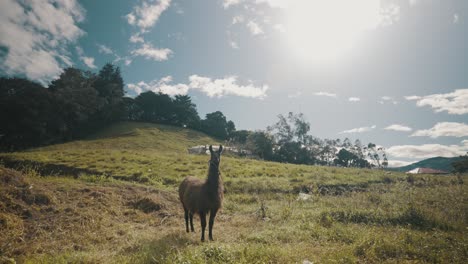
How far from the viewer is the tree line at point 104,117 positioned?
147 feet

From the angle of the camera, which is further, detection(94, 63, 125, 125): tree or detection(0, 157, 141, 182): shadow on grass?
detection(94, 63, 125, 125): tree

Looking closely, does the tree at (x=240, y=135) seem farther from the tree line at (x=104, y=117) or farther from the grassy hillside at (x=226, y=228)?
the grassy hillside at (x=226, y=228)

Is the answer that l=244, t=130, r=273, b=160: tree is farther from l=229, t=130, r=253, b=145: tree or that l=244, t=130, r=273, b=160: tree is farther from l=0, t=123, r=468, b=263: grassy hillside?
l=0, t=123, r=468, b=263: grassy hillside

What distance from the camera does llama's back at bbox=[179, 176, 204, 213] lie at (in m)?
9.24

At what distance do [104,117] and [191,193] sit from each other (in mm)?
67983

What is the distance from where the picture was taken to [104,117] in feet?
224

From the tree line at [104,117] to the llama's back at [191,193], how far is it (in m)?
37.0

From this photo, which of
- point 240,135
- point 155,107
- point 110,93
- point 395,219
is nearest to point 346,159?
point 240,135

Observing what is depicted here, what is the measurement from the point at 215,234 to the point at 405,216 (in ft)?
27.7

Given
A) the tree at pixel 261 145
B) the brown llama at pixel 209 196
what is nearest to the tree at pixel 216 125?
the tree at pixel 261 145

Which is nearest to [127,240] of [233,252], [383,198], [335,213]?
[233,252]

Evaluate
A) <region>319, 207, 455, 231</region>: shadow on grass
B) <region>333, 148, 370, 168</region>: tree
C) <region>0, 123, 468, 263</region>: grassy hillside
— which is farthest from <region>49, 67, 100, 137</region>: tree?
<region>333, 148, 370, 168</region>: tree

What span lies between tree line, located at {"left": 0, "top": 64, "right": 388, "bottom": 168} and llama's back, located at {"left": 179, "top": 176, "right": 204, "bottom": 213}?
3695 cm

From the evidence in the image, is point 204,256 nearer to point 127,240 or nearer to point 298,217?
point 127,240
